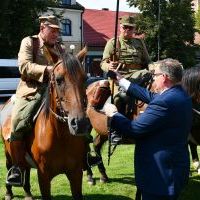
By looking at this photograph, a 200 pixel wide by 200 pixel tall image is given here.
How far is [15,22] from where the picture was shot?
32.5 meters

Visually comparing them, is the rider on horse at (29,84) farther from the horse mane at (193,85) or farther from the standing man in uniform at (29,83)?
the horse mane at (193,85)

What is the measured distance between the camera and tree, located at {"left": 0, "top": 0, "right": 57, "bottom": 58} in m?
31.4

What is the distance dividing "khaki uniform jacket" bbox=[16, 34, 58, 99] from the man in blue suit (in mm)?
1590

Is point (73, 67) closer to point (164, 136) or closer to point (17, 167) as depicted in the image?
point (164, 136)

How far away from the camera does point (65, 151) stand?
5.78 meters

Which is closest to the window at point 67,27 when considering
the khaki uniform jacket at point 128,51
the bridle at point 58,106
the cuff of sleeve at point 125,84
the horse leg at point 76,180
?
the khaki uniform jacket at point 128,51

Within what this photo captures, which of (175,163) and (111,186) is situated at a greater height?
(175,163)

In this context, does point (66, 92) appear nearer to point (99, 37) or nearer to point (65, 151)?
point (65, 151)

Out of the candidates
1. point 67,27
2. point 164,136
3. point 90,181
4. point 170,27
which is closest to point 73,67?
point 164,136

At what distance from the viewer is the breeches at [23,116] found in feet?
20.3

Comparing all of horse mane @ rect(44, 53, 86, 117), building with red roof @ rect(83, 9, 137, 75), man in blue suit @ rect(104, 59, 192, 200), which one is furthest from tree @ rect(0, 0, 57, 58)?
man in blue suit @ rect(104, 59, 192, 200)

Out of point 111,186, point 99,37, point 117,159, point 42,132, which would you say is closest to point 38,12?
point 99,37

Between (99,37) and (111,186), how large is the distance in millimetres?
45492

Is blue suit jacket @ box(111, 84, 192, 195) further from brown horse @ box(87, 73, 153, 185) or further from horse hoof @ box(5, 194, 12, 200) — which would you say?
horse hoof @ box(5, 194, 12, 200)
